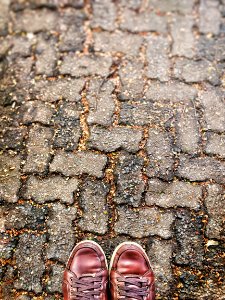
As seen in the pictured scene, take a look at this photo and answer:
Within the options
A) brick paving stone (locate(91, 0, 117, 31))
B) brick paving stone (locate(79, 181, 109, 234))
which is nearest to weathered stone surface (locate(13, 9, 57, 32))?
brick paving stone (locate(91, 0, 117, 31))

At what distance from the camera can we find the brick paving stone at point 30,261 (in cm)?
246

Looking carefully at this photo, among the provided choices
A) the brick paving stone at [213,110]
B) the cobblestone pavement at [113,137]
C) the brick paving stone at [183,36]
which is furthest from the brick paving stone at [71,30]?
the brick paving stone at [213,110]

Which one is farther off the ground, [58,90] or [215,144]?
[58,90]

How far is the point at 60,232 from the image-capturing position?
2.58 metres

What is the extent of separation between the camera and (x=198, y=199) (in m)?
2.67

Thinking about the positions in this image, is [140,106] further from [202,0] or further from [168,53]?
[202,0]

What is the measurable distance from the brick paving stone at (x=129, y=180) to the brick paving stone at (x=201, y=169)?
263mm

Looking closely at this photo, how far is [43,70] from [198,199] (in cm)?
148

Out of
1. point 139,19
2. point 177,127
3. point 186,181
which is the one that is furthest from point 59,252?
point 139,19

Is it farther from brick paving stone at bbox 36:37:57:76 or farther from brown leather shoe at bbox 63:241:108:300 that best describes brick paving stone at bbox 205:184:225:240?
brick paving stone at bbox 36:37:57:76

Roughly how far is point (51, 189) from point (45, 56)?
1105 mm

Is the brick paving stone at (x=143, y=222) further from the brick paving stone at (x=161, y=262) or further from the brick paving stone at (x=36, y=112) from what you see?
the brick paving stone at (x=36, y=112)

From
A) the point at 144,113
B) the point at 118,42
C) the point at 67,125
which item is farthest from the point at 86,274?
the point at 118,42

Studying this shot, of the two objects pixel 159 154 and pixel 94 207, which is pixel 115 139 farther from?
pixel 94 207
